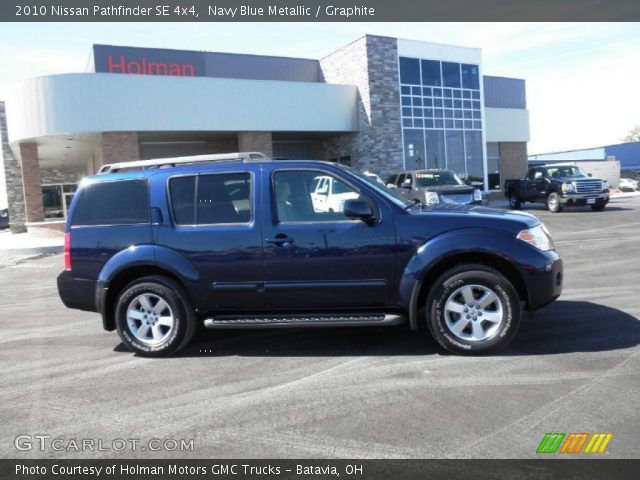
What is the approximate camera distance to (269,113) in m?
26.1

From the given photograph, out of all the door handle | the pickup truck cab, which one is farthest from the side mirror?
the pickup truck cab

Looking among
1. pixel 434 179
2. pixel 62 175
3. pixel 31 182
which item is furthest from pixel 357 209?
pixel 62 175

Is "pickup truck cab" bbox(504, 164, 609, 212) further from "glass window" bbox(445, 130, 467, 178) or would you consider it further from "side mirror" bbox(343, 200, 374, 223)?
"side mirror" bbox(343, 200, 374, 223)

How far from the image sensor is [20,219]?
2847 cm

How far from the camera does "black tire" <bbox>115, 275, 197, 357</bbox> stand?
531 centimetres

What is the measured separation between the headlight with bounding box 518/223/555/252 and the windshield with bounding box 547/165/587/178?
1890cm

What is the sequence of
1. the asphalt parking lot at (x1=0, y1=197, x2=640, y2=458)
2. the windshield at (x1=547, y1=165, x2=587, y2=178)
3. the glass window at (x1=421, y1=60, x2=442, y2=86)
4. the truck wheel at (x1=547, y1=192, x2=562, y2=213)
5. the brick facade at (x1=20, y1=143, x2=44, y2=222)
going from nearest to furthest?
the asphalt parking lot at (x1=0, y1=197, x2=640, y2=458) → the truck wheel at (x1=547, y1=192, x2=562, y2=213) → the windshield at (x1=547, y1=165, x2=587, y2=178) → the brick facade at (x1=20, y1=143, x2=44, y2=222) → the glass window at (x1=421, y1=60, x2=442, y2=86)

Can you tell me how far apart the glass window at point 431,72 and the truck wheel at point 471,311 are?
2706 centimetres

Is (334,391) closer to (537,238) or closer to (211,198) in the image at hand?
(211,198)

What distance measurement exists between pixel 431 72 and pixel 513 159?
1073 cm

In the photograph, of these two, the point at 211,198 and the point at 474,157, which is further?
the point at 474,157

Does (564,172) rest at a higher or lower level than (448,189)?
higher

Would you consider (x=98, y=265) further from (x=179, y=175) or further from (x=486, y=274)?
(x=486, y=274)

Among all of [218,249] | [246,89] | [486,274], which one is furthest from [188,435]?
[246,89]
